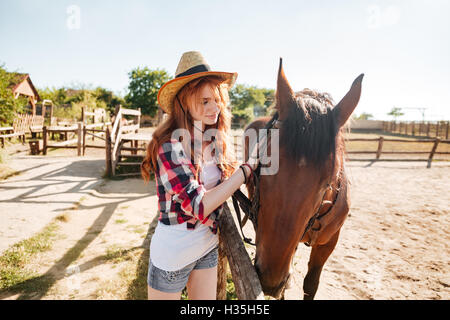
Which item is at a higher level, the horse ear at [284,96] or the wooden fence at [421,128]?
the wooden fence at [421,128]

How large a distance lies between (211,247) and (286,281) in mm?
493

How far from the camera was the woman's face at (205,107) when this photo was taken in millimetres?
1441

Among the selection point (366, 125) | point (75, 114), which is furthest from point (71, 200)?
point (366, 125)

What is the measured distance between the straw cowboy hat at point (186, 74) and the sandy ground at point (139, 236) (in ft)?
4.41

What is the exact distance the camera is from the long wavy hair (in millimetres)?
1353

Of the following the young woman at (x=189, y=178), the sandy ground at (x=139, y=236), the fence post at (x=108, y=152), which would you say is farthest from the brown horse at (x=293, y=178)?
the fence post at (x=108, y=152)

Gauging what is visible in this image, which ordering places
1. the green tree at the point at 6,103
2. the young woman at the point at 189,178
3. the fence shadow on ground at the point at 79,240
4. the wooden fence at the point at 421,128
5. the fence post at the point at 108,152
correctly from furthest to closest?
the wooden fence at the point at 421,128
the green tree at the point at 6,103
the fence post at the point at 108,152
the fence shadow on ground at the point at 79,240
the young woman at the point at 189,178

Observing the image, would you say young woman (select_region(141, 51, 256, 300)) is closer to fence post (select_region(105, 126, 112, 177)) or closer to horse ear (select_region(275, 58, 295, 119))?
horse ear (select_region(275, 58, 295, 119))

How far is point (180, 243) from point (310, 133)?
977mm

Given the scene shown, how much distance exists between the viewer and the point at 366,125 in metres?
43.1

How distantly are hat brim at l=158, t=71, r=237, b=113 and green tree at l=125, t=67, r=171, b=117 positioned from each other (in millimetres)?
34127

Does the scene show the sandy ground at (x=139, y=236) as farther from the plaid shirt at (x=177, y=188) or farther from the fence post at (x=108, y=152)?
the plaid shirt at (x=177, y=188)
